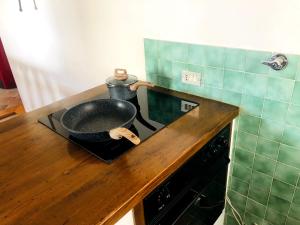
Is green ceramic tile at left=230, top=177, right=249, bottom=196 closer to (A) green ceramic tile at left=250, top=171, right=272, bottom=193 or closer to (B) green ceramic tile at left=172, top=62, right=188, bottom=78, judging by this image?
(A) green ceramic tile at left=250, top=171, right=272, bottom=193

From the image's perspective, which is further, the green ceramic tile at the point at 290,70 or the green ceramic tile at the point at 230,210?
the green ceramic tile at the point at 230,210

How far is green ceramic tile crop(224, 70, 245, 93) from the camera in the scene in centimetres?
106

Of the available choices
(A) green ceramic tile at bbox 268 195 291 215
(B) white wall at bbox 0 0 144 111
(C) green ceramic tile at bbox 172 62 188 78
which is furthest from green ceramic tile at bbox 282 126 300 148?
(B) white wall at bbox 0 0 144 111

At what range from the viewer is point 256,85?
1.02 metres

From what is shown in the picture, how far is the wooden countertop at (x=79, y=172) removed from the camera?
64 cm

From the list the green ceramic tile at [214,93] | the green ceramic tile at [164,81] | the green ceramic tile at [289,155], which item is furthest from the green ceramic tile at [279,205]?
the green ceramic tile at [164,81]

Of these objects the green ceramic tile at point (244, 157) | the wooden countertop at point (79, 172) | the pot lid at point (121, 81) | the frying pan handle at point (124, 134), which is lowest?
the green ceramic tile at point (244, 157)

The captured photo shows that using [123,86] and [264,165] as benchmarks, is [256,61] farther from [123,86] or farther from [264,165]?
[123,86]

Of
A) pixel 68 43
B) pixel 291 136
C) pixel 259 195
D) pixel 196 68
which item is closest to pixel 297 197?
pixel 259 195

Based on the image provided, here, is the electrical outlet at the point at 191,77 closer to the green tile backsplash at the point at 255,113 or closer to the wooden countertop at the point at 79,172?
the green tile backsplash at the point at 255,113

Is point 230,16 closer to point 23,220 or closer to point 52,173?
point 52,173

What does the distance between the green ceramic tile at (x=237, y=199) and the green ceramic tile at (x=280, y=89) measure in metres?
0.61

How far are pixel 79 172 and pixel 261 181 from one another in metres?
0.89

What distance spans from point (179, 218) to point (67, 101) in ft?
2.78
